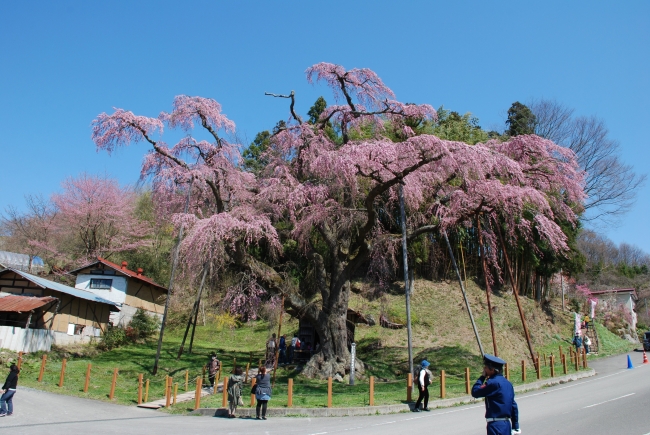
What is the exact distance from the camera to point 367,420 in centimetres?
1348

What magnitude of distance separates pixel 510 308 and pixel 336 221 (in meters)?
16.5

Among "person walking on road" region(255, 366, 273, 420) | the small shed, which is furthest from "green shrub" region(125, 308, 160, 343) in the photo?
"person walking on road" region(255, 366, 273, 420)

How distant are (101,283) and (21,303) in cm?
841

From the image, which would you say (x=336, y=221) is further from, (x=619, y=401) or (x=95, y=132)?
(x=619, y=401)

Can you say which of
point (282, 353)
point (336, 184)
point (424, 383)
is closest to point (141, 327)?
point (282, 353)

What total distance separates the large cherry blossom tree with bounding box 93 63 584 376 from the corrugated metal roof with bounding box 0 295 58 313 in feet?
29.4

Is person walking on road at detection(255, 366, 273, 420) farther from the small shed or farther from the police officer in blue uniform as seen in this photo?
the small shed

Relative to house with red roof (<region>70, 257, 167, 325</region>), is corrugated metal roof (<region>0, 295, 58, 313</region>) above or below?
below

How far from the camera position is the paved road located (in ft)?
37.2

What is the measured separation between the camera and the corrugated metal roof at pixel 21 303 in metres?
24.8

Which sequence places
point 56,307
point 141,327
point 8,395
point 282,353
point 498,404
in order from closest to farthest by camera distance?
point 498,404 → point 8,395 → point 282,353 → point 56,307 → point 141,327

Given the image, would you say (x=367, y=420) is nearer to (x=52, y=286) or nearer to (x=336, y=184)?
(x=336, y=184)

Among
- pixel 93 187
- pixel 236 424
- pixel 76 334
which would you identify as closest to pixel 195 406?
pixel 236 424

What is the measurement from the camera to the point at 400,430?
11.5 m
